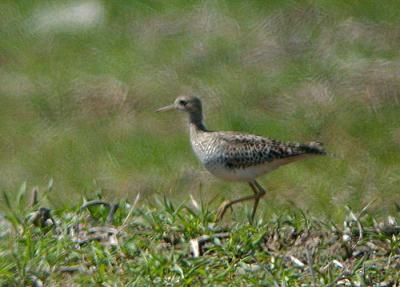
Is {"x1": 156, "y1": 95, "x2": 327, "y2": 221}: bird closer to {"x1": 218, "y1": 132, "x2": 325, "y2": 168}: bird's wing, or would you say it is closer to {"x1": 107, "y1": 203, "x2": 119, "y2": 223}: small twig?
{"x1": 218, "y1": 132, "x2": 325, "y2": 168}: bird's wing

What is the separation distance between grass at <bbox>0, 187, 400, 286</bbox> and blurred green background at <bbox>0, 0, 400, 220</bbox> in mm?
4290

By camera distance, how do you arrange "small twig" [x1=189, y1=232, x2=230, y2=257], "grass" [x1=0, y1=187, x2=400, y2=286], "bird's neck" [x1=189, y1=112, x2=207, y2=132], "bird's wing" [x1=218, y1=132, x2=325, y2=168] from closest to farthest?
"grass" [x1=0, y1=187, x2=400, y2=286] < "small twig" [x1=189, y1=232, x2=230, y2=257] < "bird's wing" [x1=218, y1=132, x2=325, y2=168] < "bird's neck" [x1=189, y1=112, x2=207, y2=132]

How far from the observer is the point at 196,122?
1153 centimetres

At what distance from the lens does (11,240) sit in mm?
7383

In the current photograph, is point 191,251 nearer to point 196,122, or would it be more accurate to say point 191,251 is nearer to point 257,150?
point 257,150

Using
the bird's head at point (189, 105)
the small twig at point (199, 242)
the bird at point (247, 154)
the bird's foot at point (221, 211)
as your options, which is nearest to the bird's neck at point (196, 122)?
the bird's head at point (189, 105)

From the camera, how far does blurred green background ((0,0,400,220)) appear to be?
1263 cm

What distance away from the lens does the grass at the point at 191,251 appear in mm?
6965

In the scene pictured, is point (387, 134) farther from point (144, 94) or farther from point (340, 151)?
point (144, 94)

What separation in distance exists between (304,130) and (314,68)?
43.3 inches

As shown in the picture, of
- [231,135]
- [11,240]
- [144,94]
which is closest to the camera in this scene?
[11,240]

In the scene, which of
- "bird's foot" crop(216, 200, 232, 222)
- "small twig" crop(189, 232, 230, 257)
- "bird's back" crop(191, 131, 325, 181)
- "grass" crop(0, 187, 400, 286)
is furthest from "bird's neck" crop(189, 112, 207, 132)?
"small twig" crop(189, 232, 230, 257)

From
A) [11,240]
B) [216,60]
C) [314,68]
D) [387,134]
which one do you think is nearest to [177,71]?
[216,60]

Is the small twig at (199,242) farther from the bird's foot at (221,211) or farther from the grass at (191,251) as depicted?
the bird's foot at (221,211)
